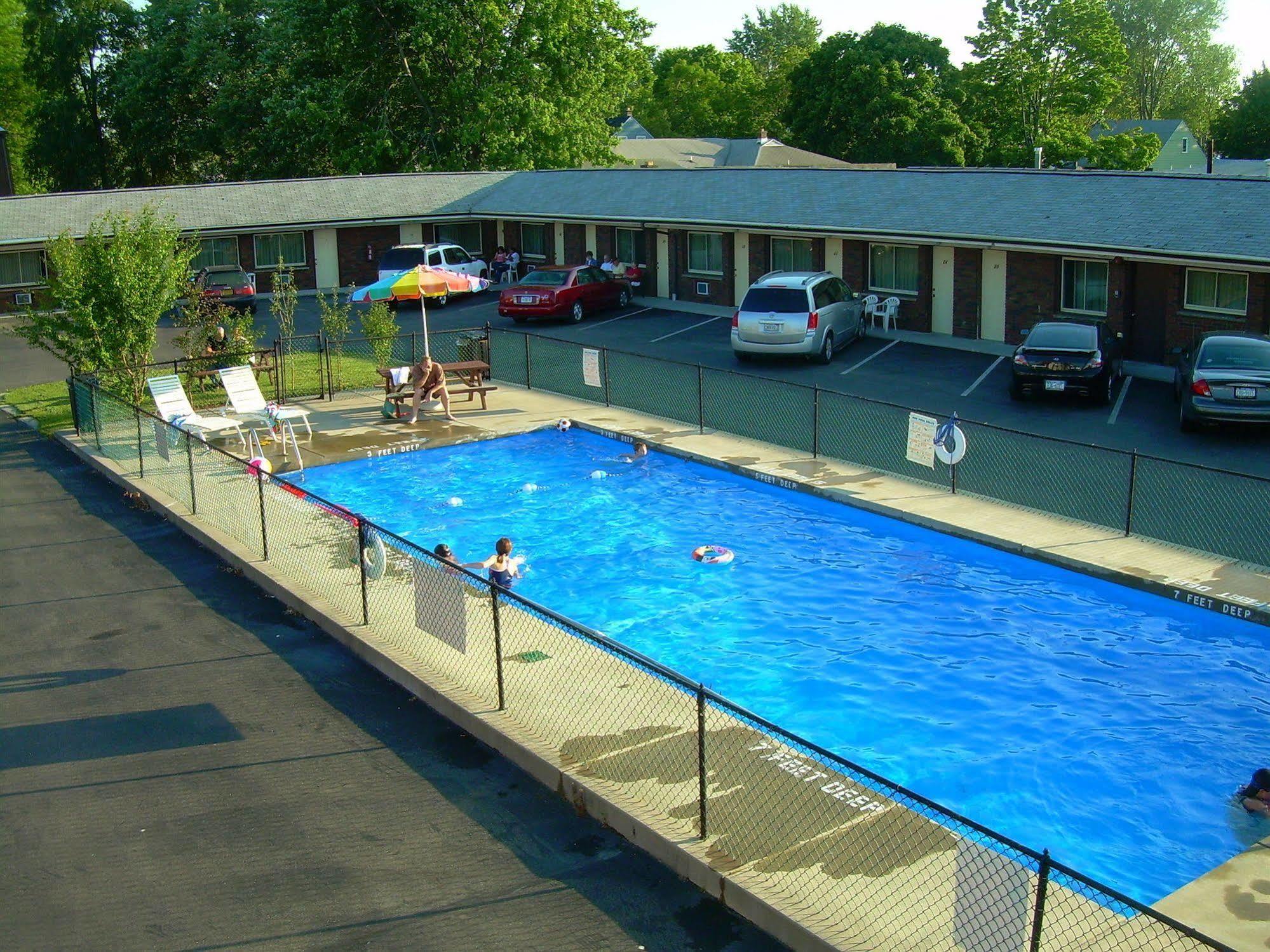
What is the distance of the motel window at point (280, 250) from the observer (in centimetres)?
4156


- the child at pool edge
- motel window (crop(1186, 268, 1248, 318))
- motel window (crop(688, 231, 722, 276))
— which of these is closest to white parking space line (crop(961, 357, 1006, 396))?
motel window (crop(1186, 268, 1248, 318))

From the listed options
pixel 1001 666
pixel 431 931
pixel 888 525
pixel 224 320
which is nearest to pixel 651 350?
pixel 224 320

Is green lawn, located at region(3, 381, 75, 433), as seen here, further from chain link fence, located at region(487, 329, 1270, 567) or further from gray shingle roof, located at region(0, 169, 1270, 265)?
gray shingle roof, located at region(0, 169, 1270, 265)

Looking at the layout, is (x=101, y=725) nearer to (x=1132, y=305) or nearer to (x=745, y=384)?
(x=745, y=384)

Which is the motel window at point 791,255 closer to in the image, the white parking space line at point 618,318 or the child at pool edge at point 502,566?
the white parking space line at point 618,318

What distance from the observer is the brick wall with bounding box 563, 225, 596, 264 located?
39812 mm

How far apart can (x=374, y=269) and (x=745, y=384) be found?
21.4 m

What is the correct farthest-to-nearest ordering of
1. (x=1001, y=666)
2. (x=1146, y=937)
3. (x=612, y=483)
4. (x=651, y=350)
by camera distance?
(x=651, y=350)
(x=612, y=483)
(x=1001, y=666)
(x=1146, y=937)

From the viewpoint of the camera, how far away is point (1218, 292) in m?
24.4

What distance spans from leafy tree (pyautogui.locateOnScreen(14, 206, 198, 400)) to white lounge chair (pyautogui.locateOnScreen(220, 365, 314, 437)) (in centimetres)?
193

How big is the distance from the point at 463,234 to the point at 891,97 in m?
31.6

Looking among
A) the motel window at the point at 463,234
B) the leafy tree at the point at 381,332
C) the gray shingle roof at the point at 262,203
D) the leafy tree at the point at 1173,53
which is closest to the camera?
the leafy tree at the point at 381,332

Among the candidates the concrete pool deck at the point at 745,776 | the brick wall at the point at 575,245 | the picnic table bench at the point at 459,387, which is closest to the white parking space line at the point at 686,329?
the picnic table bench at the point at 459,387

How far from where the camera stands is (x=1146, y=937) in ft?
23.5
